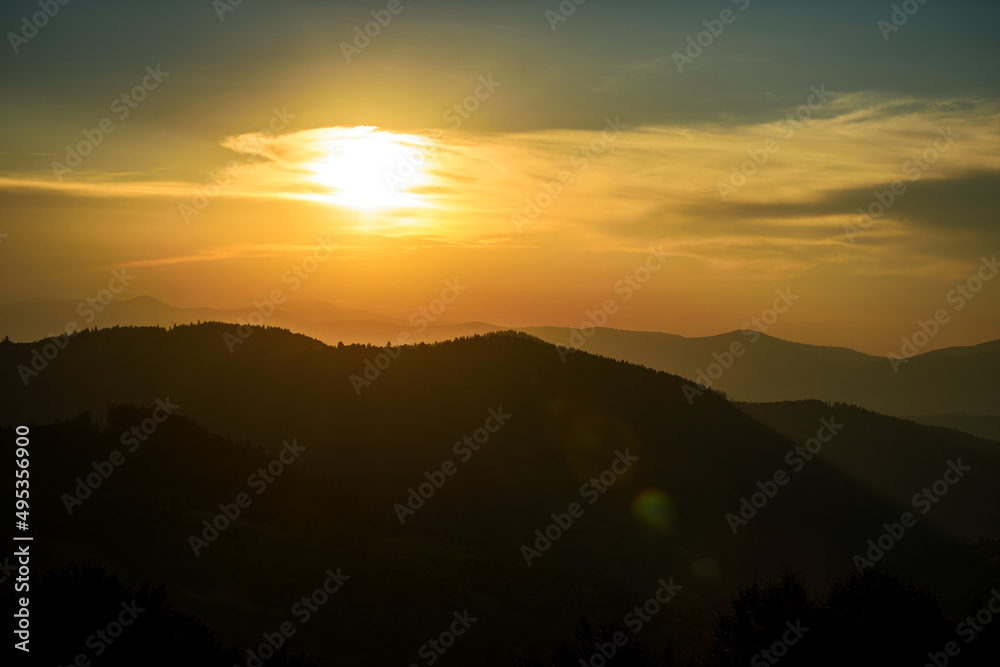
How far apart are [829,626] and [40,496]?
37694 mm

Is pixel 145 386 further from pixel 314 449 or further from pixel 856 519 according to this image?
pixel 856 519

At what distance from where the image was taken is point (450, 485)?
82.1 metres

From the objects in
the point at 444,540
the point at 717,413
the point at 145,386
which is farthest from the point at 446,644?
the point at 717,413

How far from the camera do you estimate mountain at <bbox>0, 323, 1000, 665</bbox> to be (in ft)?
132

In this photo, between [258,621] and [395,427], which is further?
[395,427]

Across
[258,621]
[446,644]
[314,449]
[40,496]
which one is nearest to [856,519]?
[314,449]

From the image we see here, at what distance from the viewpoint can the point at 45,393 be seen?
7938 cm

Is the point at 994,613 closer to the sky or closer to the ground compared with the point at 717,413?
closer to the sky

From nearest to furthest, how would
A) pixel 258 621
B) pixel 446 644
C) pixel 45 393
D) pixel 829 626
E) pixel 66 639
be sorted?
pixel 66 639 < pixel 829 626 < pixel 258 621 < pixel 446 644 < pixel 45 393

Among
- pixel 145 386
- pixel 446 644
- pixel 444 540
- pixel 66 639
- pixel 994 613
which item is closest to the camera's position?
pixel 66 639

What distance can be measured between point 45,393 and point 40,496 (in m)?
46.6

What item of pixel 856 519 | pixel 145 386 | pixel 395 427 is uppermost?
pixel 145 386

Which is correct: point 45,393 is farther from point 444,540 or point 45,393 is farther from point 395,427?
point 444,540

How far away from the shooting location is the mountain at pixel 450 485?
132ft
